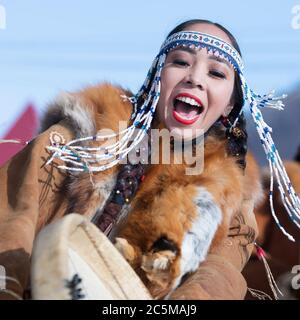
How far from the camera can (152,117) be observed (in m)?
2.12

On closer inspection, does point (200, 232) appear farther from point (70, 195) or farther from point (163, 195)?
point (70, 195)

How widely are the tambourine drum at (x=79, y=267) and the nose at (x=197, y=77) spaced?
633 mm

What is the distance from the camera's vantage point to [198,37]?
6.77 ft

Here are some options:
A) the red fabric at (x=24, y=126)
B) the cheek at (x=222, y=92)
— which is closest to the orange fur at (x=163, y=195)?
the cheek at (x=222, y=92)

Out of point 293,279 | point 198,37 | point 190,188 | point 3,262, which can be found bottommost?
point 293,279

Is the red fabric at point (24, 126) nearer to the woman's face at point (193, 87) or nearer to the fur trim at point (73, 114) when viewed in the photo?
the fur trim at point (73, 114)

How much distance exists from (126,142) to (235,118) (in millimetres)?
393

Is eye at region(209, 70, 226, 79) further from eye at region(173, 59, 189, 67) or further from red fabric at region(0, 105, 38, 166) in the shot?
red fabric at region(0, 105, 38, 166)

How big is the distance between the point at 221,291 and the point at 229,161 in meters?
0.40

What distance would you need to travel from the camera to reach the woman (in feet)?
6.45

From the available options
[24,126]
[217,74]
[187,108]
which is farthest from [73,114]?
[24,126]

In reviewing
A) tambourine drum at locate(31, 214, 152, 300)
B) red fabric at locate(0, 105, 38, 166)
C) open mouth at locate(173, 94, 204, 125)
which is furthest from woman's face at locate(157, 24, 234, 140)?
red fabric at locate(0, 105, 38, 166)
